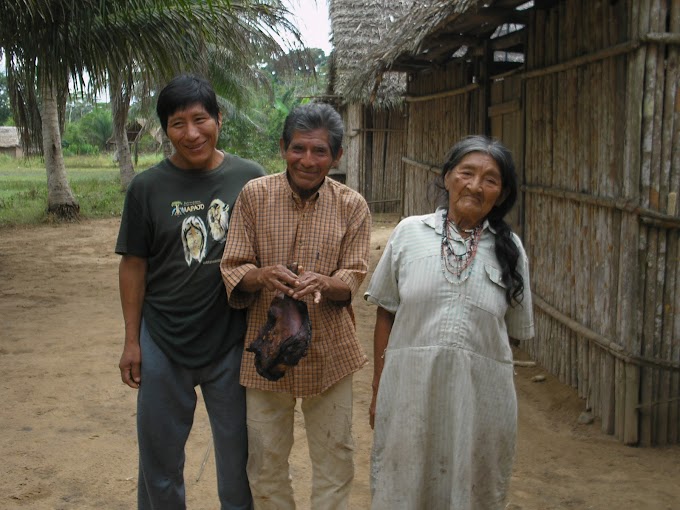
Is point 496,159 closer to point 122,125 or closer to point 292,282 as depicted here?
point 292,282

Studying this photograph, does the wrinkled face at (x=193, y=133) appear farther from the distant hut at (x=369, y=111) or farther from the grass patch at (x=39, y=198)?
the distant hut at (x=369, y=111)

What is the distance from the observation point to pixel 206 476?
3797 millimetres

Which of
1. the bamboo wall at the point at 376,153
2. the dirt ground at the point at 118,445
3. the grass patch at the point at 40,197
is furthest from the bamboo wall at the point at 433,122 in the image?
the grass patch at the point at 40,197

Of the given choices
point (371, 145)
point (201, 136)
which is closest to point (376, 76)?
point (201, 136)

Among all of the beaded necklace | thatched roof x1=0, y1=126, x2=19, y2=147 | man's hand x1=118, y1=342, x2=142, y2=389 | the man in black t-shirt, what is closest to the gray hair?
the beaded necklace

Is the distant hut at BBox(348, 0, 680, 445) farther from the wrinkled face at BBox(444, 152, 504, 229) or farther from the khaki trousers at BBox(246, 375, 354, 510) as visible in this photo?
the khaki trousers at BBox(246, 375, 354, 510)

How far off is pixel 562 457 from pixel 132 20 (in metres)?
6.96

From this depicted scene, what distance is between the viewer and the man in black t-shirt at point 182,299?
2.44 m

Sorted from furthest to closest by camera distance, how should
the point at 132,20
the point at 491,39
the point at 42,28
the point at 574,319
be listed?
the point at 132,20, the point at 42,28, the point at 491,39, the point at 574,319

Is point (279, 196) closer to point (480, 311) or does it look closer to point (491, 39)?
point (480, 311)

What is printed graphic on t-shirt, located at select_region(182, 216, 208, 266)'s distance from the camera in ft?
7.97

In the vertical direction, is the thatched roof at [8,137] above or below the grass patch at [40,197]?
above

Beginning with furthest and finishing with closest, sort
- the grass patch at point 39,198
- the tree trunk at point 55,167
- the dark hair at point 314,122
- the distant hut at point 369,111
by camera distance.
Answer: the grass patch at point 39,198 → the distant hut at point 369,111 → the tree trunk at point 55,167 → the dark hair at point 314,122

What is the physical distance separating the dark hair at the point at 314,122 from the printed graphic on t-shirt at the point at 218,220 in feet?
0.98
